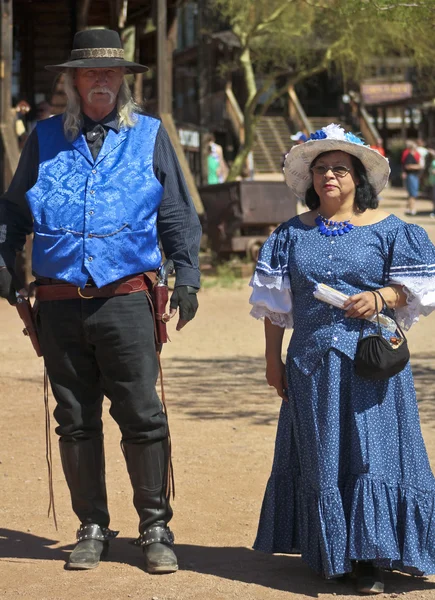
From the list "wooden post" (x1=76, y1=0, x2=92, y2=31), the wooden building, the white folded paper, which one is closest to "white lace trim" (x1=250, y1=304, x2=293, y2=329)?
the white folded paper

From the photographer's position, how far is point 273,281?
4562mm

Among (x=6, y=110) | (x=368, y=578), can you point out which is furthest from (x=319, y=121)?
(x=368, y=578)

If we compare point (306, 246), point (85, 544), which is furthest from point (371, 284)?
point (85, 544)

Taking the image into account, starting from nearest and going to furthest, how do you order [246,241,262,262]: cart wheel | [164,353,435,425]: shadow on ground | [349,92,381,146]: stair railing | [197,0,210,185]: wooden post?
→ [164,353,435,425]: shadow on ground < [246,241,262,262]: cart wheel < [197,0,210,185]: wooden post < [349,92,381,146]: stair railing

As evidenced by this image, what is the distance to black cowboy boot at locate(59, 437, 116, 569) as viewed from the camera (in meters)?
4.70

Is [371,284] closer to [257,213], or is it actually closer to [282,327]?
[282,327]

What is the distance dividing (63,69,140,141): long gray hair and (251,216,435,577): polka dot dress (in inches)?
29.4

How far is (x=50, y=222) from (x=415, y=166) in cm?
2426

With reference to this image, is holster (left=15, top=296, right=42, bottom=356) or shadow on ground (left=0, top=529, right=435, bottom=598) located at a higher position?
holster (left=15, top=296, right=42, bottom=356)

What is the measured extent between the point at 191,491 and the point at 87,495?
4.41ft

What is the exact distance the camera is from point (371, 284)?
448cm

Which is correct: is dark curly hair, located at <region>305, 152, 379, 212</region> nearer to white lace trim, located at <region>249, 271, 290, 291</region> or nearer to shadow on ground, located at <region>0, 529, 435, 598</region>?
white lace trim, located at <region>249, 271, 290, 291</region>

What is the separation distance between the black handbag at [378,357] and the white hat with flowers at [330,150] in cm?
52

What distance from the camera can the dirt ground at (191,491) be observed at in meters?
4.46
